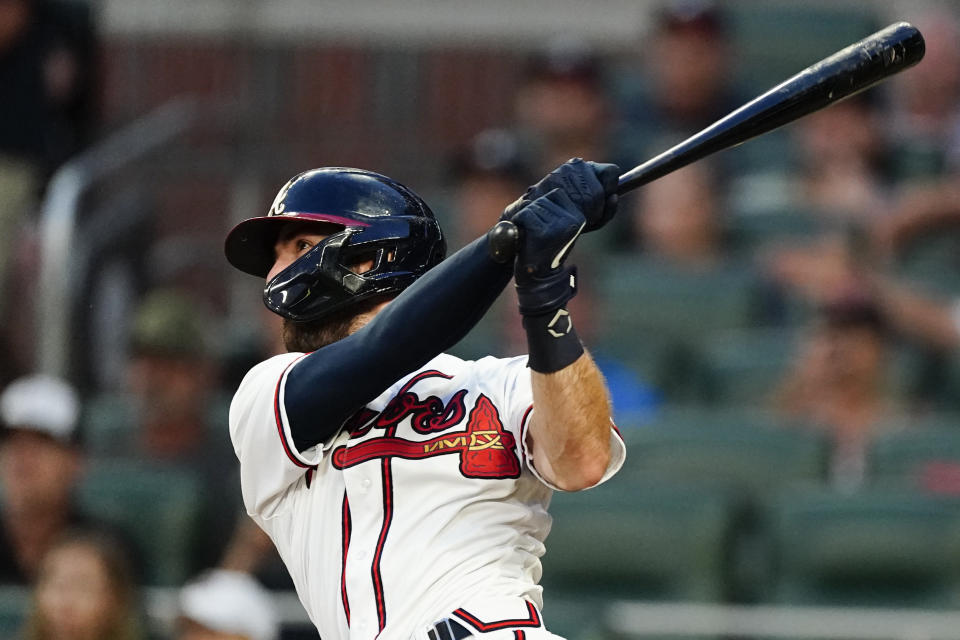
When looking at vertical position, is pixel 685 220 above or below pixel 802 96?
below

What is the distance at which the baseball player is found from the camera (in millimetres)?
2195

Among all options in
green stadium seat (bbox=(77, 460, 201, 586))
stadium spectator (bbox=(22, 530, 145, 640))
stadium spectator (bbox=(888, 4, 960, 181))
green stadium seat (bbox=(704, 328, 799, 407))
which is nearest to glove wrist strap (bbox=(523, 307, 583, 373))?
stadium spectator (bbox=(22, 530, 145, 640))

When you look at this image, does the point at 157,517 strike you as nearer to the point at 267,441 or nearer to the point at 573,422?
the point at 267,441

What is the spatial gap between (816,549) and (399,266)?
7.90ft

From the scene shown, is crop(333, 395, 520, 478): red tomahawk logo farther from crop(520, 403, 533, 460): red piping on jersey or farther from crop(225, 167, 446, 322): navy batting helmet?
crop(225, 167, 446, 322): navy batting helmet

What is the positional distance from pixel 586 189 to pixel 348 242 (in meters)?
0.42

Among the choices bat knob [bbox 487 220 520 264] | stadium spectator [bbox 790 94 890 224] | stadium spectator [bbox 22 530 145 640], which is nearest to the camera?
bat knob [bbox 487 220 520 264]

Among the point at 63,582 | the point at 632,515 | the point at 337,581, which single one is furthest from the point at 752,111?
Result: the point at 63,582

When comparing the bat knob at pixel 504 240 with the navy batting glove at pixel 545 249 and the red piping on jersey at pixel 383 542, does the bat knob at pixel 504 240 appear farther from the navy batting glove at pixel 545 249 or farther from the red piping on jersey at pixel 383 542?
the red piping on jersey at pixel 383 542

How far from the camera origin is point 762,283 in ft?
18.5

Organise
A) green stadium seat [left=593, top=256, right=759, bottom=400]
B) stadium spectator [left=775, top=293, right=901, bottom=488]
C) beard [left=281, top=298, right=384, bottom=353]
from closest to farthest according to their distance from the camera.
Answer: beard [left=281, top=298, right=384, bottom=353] < stadium spectator [left=775, top=293, right=901, bottom=488] < green stadium seat [left=593, top=256, right=759, bottom=400]

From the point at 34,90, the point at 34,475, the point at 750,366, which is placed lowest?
the point at 34,475

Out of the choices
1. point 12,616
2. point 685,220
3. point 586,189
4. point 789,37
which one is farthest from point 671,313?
point 586,189

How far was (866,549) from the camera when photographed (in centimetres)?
450
